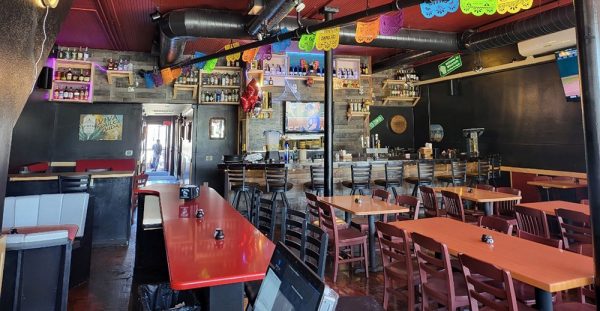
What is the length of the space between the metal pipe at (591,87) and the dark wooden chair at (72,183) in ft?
16.7

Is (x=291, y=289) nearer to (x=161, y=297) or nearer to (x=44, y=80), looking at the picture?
(x=161, y=297)

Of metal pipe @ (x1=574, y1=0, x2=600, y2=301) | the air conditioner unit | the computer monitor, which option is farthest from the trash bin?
the air conditioner unit

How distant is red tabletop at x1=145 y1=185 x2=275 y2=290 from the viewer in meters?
1.30

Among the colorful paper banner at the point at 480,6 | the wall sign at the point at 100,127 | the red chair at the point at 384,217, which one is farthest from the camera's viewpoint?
the wall sign at the point at 100,127

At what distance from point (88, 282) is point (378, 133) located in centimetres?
757

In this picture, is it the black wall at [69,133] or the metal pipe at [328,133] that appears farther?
the black wall at [69,133]

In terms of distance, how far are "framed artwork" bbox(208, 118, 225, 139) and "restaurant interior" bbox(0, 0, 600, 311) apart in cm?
2

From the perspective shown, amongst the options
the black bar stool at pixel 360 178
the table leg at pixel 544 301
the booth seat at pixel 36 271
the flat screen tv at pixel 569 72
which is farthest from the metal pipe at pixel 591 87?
the flat screen tv at pixel 569 72

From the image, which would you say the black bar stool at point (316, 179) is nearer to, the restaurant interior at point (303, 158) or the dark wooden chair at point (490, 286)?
the restaurant interior at point (303, 158)

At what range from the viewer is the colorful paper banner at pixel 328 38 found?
3994 mm

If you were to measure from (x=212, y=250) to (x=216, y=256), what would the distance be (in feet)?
0.31

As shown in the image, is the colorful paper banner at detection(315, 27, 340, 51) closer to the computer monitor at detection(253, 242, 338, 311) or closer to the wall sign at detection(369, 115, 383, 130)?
the computer monitor at detection(253, 242, 338, 311)

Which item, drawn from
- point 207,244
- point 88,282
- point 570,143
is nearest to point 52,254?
point 207,244

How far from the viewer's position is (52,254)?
220 centimetres
